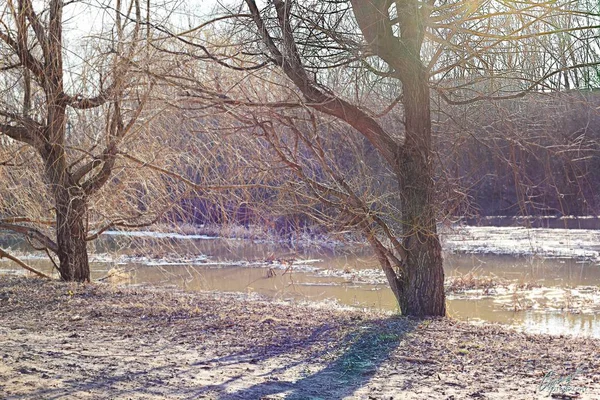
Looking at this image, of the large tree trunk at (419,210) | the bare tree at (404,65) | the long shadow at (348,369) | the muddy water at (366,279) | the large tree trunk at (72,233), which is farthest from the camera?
the muddy water at (366,279)

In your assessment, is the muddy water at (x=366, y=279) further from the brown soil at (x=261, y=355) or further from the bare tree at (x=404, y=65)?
the brown soil at (x=261, y=355)

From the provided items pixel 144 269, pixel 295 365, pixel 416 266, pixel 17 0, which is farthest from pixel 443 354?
pixel 144 269

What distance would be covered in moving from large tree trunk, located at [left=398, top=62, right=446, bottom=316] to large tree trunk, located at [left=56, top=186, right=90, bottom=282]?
4.24 meters

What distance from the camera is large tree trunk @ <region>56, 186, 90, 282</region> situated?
9.22 meters

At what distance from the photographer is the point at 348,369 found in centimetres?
499

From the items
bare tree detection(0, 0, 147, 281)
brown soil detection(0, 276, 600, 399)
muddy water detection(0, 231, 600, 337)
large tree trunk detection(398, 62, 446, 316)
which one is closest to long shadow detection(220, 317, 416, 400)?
brown soil detection(0, 276, 600, 399)

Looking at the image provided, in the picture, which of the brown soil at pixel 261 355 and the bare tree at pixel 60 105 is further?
the bare tree at pixel 60 105

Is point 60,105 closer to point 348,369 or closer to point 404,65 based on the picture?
point 404,65

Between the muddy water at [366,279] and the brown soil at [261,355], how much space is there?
1970 millimetres

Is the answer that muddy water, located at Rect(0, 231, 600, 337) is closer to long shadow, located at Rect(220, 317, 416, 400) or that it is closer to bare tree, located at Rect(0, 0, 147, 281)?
bare tree, located at Rect(0, 0, 147, 281)

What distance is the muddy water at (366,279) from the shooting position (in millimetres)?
10820

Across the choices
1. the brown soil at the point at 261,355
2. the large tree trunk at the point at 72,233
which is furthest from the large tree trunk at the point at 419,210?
the large tree trunk at the point at 72,233

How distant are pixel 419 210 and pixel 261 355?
279 centimetres

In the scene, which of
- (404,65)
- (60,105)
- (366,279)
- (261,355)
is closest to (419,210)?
(404,65)
